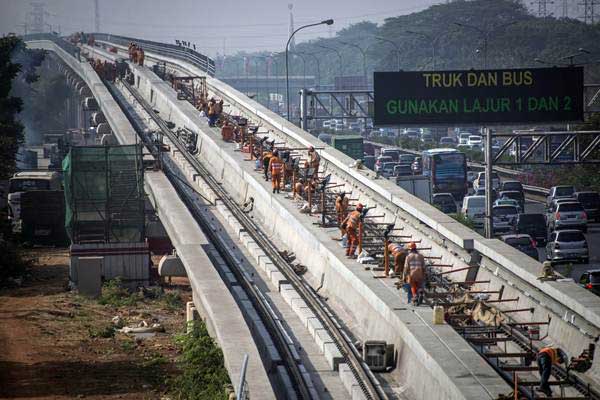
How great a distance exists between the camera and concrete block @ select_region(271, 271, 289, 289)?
33.4 metres

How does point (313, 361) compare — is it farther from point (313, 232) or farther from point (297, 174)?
point (297, 174)

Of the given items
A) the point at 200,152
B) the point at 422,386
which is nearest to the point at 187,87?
the point at 200,152

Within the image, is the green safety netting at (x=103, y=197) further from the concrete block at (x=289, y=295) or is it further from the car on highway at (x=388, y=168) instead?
the car on highway at (x=388, y=168)

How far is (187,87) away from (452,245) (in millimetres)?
46686

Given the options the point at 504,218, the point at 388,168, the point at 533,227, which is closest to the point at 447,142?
the point at 388,168

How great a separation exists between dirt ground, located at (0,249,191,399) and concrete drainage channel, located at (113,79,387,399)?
73.9 inches

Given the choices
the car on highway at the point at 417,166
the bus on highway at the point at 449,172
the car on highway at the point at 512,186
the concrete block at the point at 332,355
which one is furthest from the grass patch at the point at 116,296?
the car on highway at the point at 417,166

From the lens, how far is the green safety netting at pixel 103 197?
3953 centimetres

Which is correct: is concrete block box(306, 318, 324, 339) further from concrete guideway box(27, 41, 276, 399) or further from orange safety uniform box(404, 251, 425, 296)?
orange safety uniform box(404, 251, 425, 296)

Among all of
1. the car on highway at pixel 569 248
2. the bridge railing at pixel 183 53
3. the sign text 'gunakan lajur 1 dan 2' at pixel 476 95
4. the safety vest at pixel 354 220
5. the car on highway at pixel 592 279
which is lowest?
the car on highway at pixel 569 248

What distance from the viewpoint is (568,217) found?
2010 inches

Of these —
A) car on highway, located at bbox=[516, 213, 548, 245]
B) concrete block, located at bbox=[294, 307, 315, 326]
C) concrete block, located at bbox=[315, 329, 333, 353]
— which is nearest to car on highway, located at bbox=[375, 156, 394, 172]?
car on highway, located at bbox=[516, 213, 548, 245]

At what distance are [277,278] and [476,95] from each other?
1172 centimetres

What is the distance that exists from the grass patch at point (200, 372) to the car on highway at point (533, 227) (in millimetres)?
24198
